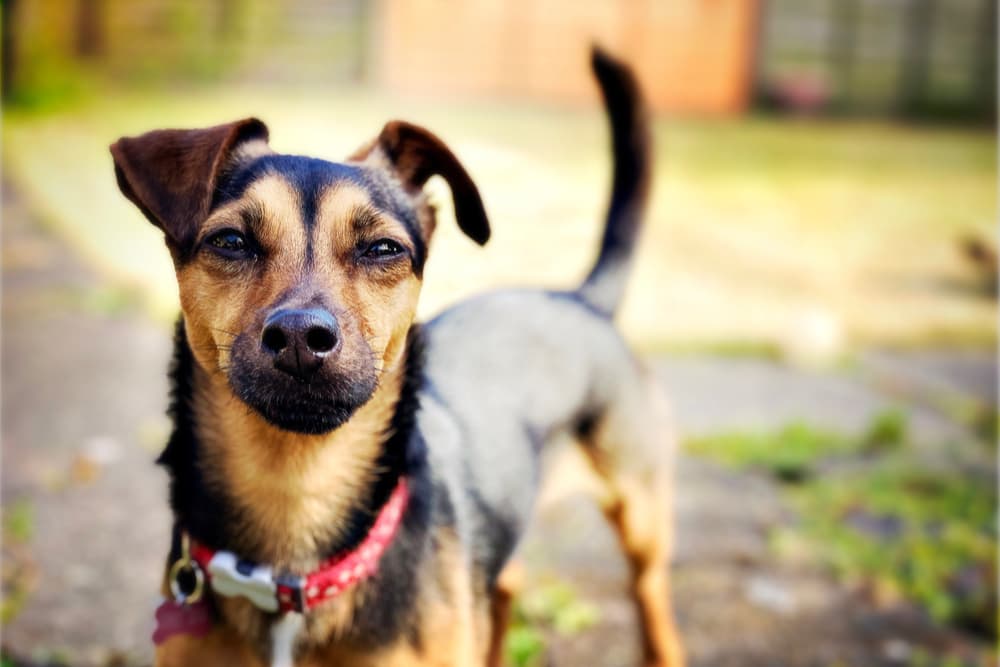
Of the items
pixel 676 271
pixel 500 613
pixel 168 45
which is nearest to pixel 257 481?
pixel 500 613

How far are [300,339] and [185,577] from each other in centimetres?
60

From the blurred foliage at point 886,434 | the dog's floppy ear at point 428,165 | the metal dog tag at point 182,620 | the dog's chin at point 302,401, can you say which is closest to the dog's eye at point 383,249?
the dog's floppy ear at point 428,165

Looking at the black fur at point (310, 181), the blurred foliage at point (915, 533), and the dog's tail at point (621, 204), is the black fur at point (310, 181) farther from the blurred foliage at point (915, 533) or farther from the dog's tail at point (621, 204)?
the blurred foliage at point (915, 533)

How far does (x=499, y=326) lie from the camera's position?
265cm

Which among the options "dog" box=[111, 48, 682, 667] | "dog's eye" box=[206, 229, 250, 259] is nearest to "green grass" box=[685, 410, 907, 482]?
"dog" box=[111, 48, 682, 667]

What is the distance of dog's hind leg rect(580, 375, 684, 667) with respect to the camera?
279 centimetres

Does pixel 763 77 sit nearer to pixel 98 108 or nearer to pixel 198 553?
pixel 98 108

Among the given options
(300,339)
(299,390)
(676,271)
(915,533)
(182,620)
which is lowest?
(915,533)

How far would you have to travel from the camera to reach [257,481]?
1.91 meters

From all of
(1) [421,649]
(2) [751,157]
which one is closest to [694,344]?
(2) [751,157]

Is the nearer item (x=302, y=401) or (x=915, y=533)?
(x=302, y=401)

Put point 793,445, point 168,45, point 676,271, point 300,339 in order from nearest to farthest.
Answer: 1. point 300,339
2. point 793,445
3. point 168,45
4. point 676,271

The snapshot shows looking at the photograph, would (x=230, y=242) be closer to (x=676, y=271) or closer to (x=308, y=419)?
(x=308, y=419)

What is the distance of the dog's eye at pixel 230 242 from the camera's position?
1.79 metres
